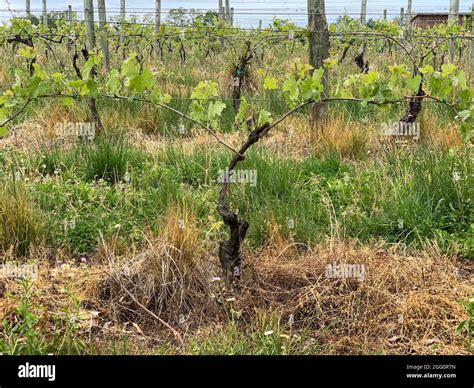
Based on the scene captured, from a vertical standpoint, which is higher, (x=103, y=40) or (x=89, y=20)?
(x=89, y=20)

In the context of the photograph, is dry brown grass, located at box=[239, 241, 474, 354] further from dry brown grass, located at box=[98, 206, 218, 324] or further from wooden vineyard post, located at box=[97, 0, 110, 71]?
wooden vineyard post, located at box=[97, 0, 110, 71]

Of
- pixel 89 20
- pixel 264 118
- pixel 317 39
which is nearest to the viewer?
pixel 264 118

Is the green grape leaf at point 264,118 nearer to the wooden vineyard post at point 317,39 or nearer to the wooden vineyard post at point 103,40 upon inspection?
the wooden vineyard post at point 317,39

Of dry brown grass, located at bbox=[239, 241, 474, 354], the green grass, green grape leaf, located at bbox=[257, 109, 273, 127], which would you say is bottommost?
dry brown grass, located at bbox=[239, 241, 474, 354]

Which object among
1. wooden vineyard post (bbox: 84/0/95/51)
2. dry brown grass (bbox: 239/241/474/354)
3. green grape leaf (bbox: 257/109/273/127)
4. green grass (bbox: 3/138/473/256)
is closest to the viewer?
dry brown grass (bbox: 239/241/474/354)

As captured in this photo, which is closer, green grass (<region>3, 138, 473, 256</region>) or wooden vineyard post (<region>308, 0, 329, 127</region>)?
green grass (<region>3, 138, 473, 256</region>)

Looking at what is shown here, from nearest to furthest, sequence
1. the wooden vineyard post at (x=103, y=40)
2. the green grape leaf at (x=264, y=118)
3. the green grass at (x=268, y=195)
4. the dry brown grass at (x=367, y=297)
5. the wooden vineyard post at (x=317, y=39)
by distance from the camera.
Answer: the dry brown grass at (x=367, y=297) → the green grape leaf at (x=264, y=118) → the green grass at (x=268, y=195) → the wooden vineyard post at (x=317, y=39) → the wooden vineyard post at (x=103, y=40)

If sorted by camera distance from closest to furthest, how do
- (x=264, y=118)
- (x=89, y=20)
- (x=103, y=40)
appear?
1. (x=264, y=118)
2. (x=89, y=20)
3. (x=103, y=40)

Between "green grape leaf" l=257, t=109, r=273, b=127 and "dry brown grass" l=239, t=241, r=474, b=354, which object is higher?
"green grape leaf" l=257, t=109, r=273, b=127

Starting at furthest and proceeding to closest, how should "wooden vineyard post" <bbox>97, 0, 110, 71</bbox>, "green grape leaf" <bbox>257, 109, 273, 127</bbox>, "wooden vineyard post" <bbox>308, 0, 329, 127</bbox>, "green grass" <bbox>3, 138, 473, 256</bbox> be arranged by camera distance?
1. "wooden vineyard post" <bbox>97, 0, 110, 71</bbox>
2. "wooden vineyard post" <bbox>308, 0, 329, 127</bbox>
3. "green grass" <bbox>3, 138, 473, 256</bbox>
4. "green grape leaf" <bbox>257, 109, 273, 127</bbox>

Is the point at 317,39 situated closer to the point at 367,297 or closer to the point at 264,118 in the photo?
the point at 264,118

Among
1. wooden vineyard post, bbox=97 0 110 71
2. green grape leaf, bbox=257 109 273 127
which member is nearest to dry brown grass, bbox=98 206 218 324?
green grape leaf, bbox=257 109 273 127

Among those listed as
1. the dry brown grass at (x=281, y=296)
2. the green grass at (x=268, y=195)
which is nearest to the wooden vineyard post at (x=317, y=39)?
the green grass at (x=268, y=195)

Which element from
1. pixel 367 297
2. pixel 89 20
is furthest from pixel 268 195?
pixel 89 20
